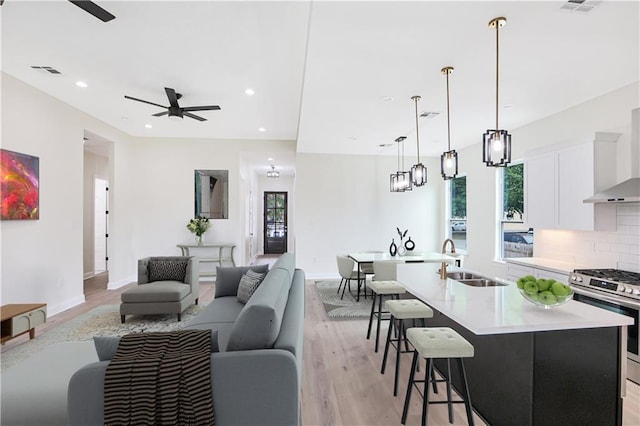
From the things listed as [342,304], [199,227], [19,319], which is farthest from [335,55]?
A: [199,227]

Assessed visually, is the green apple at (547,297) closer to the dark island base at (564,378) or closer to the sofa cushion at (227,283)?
the dark island base at (564,378)

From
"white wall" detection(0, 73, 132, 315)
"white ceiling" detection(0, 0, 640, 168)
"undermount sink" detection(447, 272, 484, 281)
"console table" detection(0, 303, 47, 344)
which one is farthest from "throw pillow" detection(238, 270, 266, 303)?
"white wall" detection(0, 73, 132, 315)

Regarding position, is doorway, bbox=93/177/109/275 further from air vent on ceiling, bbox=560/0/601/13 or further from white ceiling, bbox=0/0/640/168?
air vent on ceiling, bbox=560/0/601/13

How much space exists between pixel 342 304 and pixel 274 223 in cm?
750

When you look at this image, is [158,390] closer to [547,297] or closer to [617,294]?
[547,297]

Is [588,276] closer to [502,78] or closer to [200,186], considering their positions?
[502,78]

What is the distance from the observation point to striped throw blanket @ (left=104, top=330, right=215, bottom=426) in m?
1.51

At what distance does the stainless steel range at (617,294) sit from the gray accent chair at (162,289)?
4.52m

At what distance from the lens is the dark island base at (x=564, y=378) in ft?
6.11

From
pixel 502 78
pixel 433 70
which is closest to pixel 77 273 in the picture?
pixel 433 70

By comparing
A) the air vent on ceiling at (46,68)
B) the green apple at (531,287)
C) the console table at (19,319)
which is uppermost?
the air vent on ceiling at (46,68)

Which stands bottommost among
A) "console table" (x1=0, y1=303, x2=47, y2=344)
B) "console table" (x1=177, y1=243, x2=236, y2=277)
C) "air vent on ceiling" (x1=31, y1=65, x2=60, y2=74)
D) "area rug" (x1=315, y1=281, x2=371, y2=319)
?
"area rug" (x1=315, y1=281, x2=371, y2=319)

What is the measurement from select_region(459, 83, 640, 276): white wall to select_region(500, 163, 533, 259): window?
0.16 meters

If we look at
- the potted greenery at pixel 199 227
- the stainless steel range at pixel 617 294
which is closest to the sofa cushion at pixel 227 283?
the potted greenery at pixel 199 227
